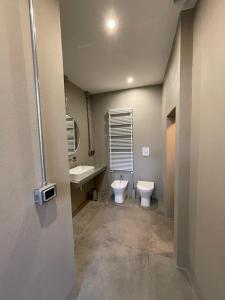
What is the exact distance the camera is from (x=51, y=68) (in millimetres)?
1075

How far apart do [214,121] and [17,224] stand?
1.40 m

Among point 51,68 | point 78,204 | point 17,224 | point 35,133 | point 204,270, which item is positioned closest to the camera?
point 17,224

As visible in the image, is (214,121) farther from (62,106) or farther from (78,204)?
(78,204)

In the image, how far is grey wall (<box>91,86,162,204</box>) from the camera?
333 cm

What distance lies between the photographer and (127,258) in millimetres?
1818

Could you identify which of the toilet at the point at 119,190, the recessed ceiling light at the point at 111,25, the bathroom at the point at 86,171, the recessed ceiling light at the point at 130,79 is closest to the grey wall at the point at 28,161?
the bathroom at the point at 86,171

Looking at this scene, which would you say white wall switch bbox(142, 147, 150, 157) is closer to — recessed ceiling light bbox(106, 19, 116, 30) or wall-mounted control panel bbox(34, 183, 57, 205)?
recessed ceiling light bbox(106, 19, 116, 30)

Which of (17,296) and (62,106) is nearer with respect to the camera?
(17,296)

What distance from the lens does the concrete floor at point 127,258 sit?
142 centimetres

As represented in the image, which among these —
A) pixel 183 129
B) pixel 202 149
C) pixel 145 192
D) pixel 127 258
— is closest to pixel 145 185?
pixel 145 192

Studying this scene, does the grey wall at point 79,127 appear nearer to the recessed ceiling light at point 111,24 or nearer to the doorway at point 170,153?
the recessed ceiling light at point 111,24

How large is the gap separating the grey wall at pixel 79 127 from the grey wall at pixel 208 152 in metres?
2.25

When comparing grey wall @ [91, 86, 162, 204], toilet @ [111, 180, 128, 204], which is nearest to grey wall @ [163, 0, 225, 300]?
toilet @ [111, 180, 128, 204]

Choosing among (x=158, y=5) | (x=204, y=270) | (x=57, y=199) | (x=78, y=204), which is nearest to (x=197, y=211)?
(x=204, y=270)
